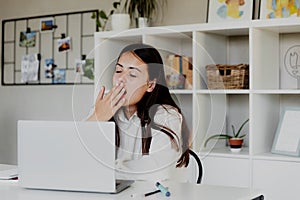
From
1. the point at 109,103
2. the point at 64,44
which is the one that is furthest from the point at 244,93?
the point at 64,44

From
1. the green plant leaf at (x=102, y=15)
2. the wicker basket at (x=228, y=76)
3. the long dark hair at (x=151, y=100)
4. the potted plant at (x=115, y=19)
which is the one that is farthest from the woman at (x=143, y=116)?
the green plant leaf at (x=102, y=15)

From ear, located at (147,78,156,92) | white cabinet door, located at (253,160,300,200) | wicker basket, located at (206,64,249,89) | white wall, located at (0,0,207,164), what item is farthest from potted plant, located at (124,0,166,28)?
ear, located at (147,78,156,92)

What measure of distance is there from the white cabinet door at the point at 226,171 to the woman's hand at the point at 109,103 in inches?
56.5

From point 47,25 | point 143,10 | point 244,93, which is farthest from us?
point 47,25

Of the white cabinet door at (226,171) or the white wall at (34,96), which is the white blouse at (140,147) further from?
the white wall at (34,96)

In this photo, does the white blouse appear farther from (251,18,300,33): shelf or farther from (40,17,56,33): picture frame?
(40,17,56,33): picture frame

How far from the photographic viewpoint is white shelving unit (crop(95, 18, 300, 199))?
3047 millimetres

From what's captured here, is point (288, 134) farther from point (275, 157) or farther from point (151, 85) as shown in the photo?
point (151, 85)

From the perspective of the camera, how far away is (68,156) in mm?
1887

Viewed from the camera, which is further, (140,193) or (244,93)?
(244,93)

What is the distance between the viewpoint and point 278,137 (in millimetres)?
3197

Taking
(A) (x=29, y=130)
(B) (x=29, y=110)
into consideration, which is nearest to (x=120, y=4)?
Answer: (B) (x=29, y=110)

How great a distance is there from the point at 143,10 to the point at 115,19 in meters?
0.23

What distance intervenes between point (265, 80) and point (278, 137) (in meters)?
0.35
